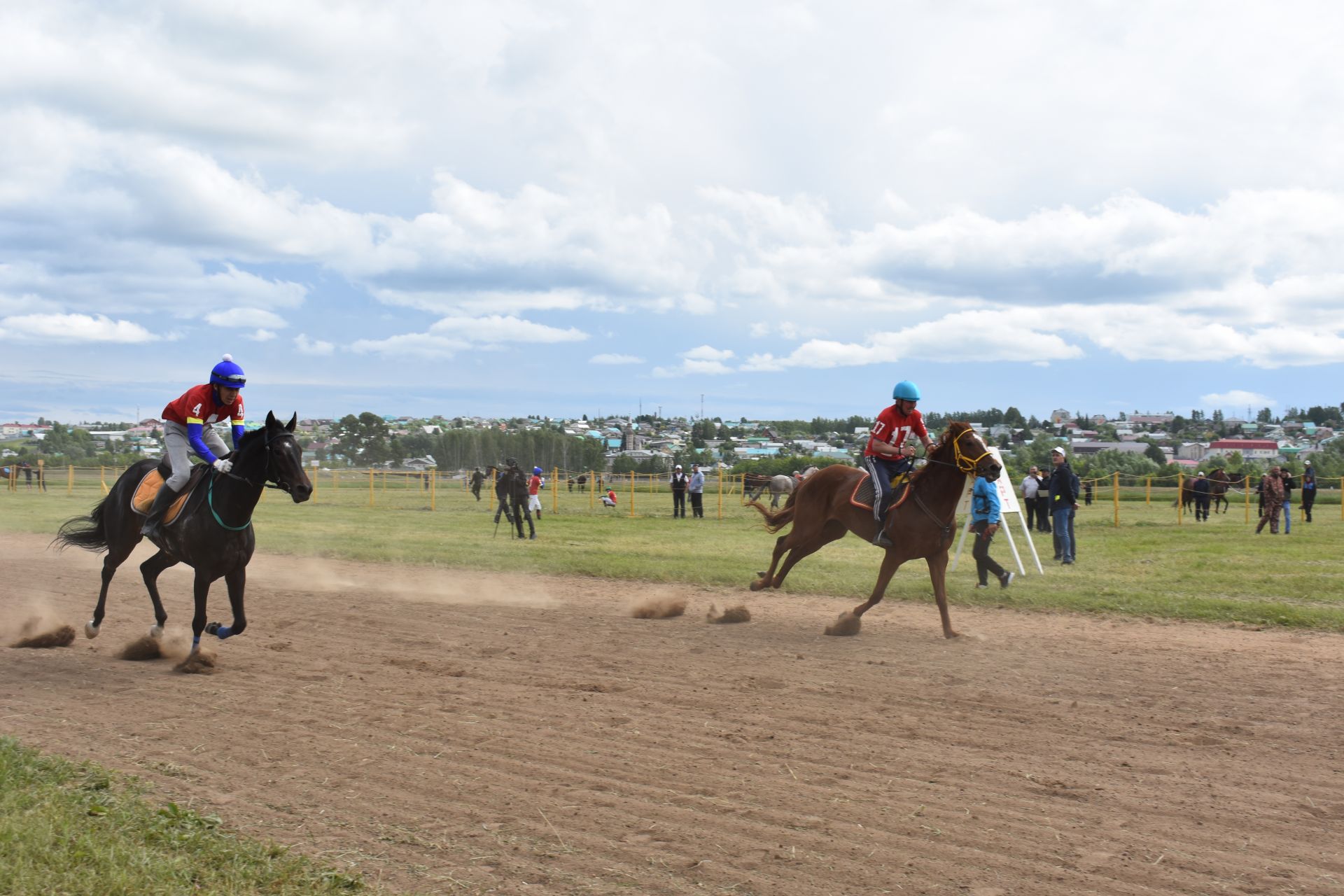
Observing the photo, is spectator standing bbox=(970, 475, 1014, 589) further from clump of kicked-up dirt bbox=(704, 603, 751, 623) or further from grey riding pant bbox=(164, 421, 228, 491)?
grey riding pant bbox=(164, 421, 228, 491)

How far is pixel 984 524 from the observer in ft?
51.0

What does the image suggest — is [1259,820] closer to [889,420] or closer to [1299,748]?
[1299,748]

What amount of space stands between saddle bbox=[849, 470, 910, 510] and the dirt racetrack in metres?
1.62

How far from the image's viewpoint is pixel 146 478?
1062 cm

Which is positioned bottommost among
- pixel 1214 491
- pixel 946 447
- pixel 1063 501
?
pixel 1214 491

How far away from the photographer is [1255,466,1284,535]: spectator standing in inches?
1067

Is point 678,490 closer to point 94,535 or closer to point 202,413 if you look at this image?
point 94,535

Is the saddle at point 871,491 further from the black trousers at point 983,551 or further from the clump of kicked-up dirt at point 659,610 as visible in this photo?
the black trousers at point 983,551

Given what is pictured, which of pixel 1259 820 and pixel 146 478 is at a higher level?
pixel 146 478

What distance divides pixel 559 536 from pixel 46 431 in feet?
281

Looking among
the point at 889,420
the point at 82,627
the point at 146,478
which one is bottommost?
the point at 82,627

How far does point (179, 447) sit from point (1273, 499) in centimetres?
2784

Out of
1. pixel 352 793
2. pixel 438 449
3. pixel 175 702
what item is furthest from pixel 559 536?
pixel 438 449

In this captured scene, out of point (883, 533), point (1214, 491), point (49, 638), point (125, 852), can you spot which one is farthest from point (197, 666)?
point (1214, 491)
